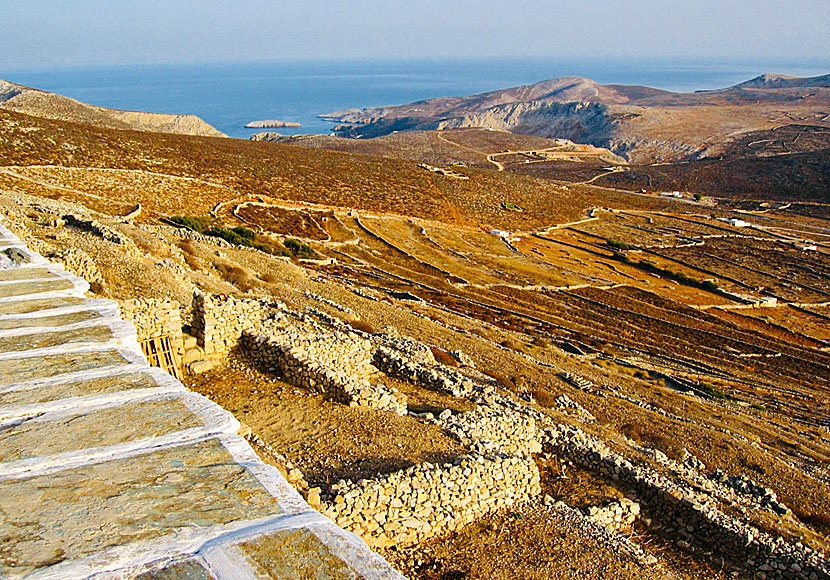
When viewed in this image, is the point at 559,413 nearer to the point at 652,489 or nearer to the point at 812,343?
the point at 652,489

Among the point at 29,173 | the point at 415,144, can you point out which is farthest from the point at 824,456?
the point at 415,144

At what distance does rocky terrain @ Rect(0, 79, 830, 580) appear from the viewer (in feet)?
25.8

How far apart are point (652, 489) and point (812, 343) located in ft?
92.8

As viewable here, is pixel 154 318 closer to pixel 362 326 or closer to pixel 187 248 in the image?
pixel 362 326

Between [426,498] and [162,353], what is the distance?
5.58 meters

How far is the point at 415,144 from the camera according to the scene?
118500 mm

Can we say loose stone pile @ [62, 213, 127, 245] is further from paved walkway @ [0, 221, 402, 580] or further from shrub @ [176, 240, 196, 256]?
paved walkway @ [0, 221, 402, 580]

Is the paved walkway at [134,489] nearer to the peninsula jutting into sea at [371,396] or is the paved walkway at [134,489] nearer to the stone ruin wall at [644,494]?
the peninsula jutting into sea at [371,396]

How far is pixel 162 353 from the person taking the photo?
9953 millimetres

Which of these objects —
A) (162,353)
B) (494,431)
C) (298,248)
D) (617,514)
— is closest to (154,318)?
(162,353)

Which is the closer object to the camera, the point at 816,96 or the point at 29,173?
the point at 29,173

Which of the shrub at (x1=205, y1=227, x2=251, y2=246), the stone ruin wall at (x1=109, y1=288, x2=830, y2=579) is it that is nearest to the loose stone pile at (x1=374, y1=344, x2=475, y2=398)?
the stone ruin wall at (x1=109, y1=288, x2=830, y2=579)

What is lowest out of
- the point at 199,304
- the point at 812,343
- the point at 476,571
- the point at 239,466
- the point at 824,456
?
the point at 812,343

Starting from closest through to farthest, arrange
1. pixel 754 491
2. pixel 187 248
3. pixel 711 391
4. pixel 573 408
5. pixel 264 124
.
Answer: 1. pixel 754 491
2. pixel 573 408
3. pixel 711 391
4. pixel 187 248
5. pixel 264 124
